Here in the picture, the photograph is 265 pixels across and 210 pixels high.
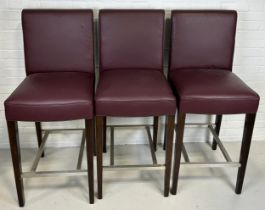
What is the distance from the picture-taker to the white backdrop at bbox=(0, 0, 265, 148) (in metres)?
1.91

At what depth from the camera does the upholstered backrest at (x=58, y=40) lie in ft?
5.81

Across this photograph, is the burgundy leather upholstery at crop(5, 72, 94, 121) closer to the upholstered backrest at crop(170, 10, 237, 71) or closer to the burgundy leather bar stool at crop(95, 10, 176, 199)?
the burgundy leather bar stool at crop(95, 10, 176, 199)

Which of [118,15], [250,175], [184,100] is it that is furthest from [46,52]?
[250,175]

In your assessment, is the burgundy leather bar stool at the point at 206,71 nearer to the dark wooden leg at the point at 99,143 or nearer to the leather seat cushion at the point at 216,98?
the leather seat cushion at the point at 216,98

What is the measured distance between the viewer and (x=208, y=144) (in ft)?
7.64

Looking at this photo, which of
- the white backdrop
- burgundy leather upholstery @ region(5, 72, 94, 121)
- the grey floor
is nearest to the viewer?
burgundy leather upholstery @ region(5, 72, 94, 121)

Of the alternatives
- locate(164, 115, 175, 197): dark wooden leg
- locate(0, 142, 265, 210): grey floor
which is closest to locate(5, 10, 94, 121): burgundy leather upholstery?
locate(164, 115, 175, 197): dark wooden leg

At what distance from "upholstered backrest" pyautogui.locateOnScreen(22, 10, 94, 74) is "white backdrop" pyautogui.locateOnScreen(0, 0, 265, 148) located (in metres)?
0.16

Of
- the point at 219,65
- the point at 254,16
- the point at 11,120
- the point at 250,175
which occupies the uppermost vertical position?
the point at 254,16

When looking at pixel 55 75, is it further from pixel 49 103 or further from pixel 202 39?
pixel 202 39

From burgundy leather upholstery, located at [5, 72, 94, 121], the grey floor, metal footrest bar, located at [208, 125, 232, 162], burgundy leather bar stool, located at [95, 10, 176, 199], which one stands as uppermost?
burgundy leather bar stool, located at [95, 10, 176, 199]

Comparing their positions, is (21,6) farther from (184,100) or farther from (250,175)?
(250,175)

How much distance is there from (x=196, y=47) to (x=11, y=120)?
1.07 metres

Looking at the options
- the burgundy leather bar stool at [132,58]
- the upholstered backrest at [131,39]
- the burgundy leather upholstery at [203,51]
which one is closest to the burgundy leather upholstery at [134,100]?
the burgundy leather bar stool at [132,58]
